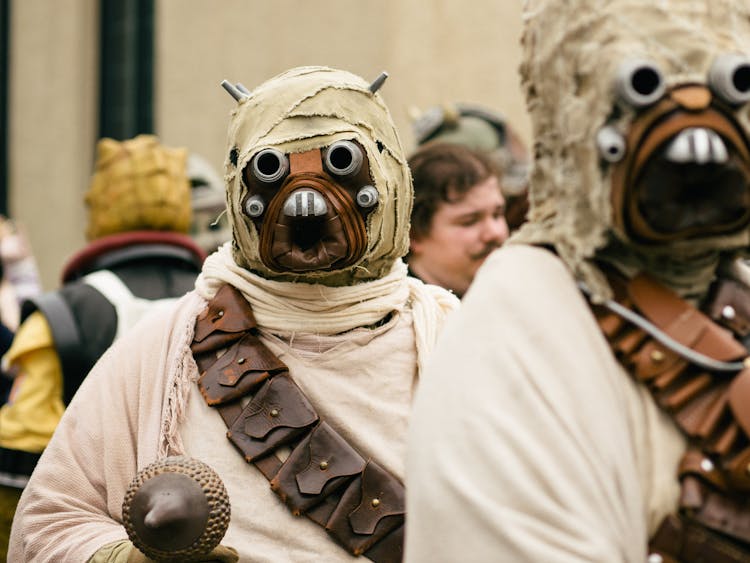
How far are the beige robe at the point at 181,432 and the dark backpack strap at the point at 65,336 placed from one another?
83cm

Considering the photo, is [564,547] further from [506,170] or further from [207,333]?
[506,170]

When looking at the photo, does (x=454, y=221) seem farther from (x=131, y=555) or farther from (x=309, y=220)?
(x=131, y=555)

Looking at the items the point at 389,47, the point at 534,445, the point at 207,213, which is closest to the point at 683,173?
the point at 534,445

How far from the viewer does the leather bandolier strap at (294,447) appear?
10.2 feet

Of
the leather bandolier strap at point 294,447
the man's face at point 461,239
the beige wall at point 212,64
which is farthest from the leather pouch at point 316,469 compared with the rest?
the beige wall at point 212,64

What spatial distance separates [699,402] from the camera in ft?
6.95

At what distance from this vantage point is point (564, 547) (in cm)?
201

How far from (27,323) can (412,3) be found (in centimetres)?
509

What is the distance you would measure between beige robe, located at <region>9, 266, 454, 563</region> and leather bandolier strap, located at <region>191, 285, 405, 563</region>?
3 cm

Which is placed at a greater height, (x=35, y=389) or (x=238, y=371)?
(x=238, y=371)

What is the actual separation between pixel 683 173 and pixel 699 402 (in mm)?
325

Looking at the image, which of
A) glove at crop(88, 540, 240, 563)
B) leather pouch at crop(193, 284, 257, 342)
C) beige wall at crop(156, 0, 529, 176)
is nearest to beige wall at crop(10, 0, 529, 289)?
beige wall at crop(156, 0, 529, 176)

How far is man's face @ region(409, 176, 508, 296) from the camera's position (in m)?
4.53

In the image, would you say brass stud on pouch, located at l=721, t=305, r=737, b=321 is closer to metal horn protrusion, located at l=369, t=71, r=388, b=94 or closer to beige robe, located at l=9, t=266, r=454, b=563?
beige robe, located at l=9, t=266, r=454, b=563
